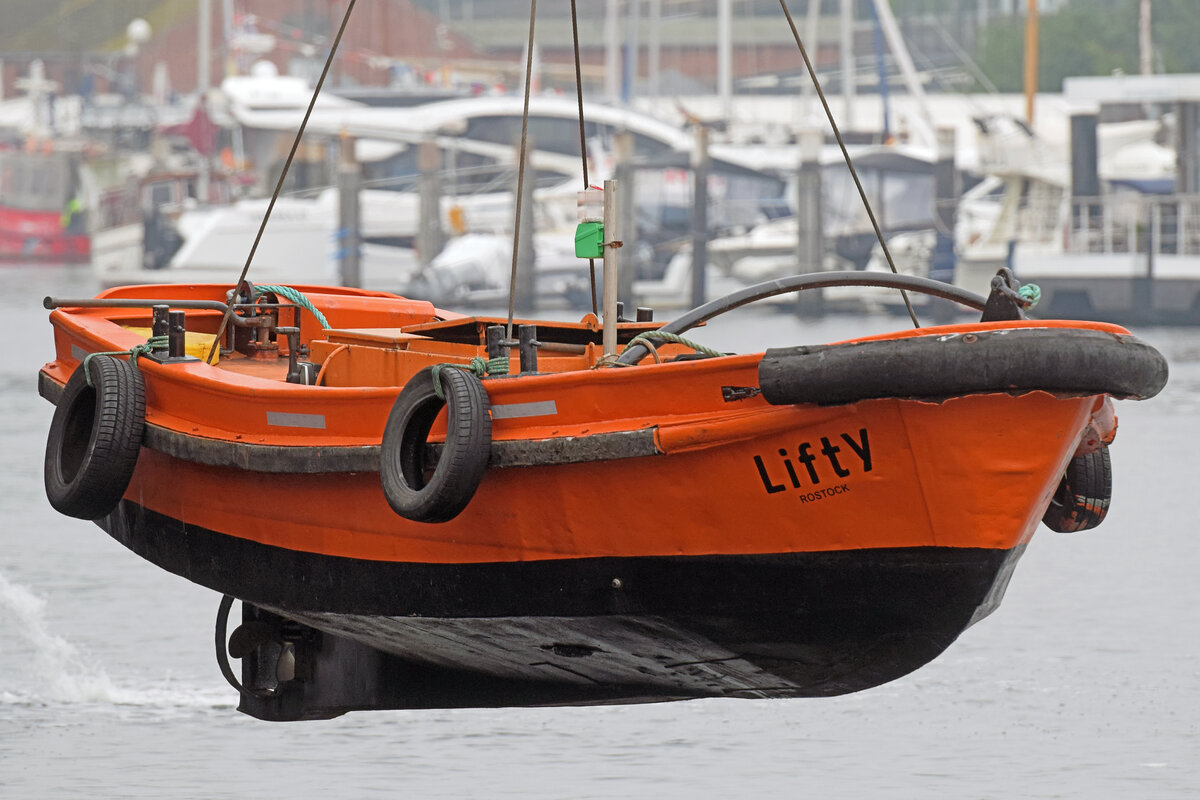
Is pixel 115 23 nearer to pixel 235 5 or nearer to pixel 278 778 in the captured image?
pixel 235 5

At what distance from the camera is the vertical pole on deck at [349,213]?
41.9m

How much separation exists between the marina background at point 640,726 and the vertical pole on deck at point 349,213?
25.9 m

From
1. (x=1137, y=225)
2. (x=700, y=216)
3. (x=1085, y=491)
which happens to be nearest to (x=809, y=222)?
(x=700, y=216)

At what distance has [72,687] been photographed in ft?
40.9

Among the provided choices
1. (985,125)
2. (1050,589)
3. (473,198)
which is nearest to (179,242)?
(473,198)

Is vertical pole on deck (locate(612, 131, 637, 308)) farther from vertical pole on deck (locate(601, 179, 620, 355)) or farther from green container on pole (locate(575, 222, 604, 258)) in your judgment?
vertical pole on deck (locate(601, 179, 620, 355))

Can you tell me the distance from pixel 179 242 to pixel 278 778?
139 ft

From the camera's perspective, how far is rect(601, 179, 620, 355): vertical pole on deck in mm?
7383

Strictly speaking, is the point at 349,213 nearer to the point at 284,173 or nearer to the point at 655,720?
the point at 655,720

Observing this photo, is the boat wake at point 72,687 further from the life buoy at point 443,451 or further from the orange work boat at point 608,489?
the life buoy at point 443,451

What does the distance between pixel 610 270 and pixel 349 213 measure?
118 feet

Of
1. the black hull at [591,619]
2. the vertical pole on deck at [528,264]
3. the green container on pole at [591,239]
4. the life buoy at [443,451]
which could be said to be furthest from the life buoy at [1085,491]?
the vertical pole on deck at [528,264]

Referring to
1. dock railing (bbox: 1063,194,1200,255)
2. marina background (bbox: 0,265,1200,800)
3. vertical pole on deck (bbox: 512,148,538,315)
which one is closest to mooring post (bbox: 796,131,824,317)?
dock railing (bbox: 1063,194,1200,255)

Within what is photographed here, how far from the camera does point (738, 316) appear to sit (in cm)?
4569
